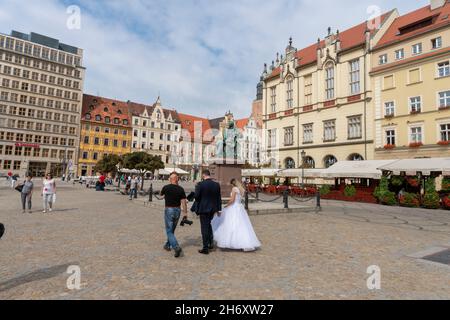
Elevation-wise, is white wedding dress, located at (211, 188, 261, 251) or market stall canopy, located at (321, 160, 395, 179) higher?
market stall canopy, located at (321, 160, 395, 179)

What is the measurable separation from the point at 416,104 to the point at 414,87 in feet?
5.68

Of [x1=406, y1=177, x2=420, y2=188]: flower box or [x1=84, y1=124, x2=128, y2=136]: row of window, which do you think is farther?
[x1=84, y1=124, x2=128, y2=136]: row of window

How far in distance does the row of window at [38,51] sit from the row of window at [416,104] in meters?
63.9

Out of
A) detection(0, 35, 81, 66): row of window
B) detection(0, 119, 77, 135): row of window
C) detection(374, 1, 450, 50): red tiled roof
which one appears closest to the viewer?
detection(374, 1, 450, 50): red tiled roof

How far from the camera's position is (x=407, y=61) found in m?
28.9

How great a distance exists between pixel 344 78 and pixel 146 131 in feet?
172

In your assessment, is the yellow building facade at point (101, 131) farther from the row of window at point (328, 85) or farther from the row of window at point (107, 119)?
the row of window at point (328, 85)

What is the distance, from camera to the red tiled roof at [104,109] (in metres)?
67.2

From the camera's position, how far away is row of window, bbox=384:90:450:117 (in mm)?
26078

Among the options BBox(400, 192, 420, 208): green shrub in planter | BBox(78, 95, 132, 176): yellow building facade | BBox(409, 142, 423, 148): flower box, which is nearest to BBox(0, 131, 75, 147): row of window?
BBox(78, 95, 132, 176): yellow building facade

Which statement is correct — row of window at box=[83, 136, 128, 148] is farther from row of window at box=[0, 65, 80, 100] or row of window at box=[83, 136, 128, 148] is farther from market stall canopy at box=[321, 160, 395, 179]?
market stall canopy at box=[321, 160, 395, 179]

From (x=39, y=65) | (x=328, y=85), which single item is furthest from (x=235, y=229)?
(x=39, y=65)

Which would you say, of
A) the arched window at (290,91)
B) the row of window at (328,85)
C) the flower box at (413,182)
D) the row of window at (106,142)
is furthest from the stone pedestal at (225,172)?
the row of window at (106,142)

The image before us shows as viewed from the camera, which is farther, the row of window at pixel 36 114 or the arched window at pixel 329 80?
the row of window at pixel 36 114
